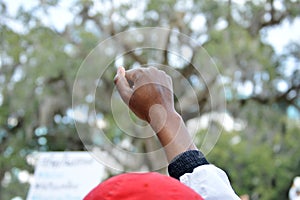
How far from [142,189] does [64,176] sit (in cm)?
437

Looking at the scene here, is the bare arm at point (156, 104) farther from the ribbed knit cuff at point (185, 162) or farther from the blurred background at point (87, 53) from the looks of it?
the blurred background at point (87, 53)

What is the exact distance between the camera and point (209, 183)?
0.73 metres

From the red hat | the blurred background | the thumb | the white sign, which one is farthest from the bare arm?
the blurred background

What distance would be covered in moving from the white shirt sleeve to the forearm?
0.05m

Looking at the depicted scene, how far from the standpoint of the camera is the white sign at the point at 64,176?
4699 millimetres

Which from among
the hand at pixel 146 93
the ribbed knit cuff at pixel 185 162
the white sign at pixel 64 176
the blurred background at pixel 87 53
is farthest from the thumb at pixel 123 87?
the blurred background at pixel 87 53

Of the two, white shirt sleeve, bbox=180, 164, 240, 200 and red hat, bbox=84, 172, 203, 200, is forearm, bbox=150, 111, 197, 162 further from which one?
red hat, bbox=84, 172, 203, 200

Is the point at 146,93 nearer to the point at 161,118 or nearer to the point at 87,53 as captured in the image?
the point at 161,118

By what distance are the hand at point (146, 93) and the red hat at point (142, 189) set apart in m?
0.20

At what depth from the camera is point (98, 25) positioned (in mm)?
8852

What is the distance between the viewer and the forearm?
80 cm

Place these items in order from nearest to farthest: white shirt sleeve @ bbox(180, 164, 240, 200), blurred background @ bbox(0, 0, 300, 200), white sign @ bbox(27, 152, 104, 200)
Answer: white shirt sleeve @ bbox(180, 164, 240, 200) → white sign @ bbox(27, 152, 104, 200) → blurred background @ bbox(0, 0, 300, 200)

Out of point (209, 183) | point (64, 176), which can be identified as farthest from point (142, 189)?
point (64, 176)

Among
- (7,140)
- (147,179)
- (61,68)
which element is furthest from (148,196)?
(7,140)
